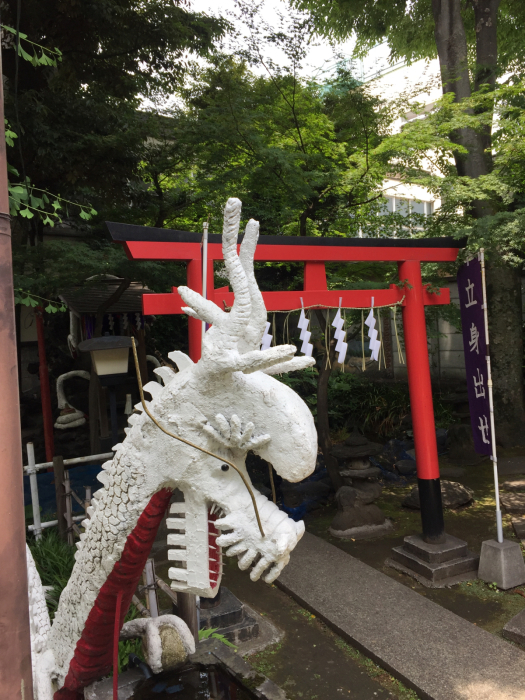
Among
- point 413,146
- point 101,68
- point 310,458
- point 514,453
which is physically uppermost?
point 101,68

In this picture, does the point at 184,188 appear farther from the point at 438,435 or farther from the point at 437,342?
the point at 437,342

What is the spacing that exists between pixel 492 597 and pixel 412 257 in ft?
13.4

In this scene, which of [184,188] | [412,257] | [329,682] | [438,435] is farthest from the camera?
[438,435]

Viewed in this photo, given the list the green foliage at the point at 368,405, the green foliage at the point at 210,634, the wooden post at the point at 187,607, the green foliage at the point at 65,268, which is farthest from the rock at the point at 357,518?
the green foliage at the point at 368,405

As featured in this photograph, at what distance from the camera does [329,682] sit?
175 inches

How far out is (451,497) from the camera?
8180mm

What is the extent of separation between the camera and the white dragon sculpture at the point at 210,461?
2107 millimetres

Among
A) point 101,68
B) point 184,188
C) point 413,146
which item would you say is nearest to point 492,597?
point 413,146

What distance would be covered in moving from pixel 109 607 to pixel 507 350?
32.6 feet

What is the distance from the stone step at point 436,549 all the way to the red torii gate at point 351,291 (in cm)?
11

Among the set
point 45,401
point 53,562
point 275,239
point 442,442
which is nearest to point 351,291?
point 275,239

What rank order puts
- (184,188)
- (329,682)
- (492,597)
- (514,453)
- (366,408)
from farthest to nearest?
(366,408) → (514,453) → (184,188) → (492,597) → (329,682)

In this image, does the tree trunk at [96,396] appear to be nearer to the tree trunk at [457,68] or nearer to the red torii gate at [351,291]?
the red torii gate at [351,291]

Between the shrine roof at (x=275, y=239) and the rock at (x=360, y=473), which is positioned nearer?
the shrine roof at (x=275, y=239)
